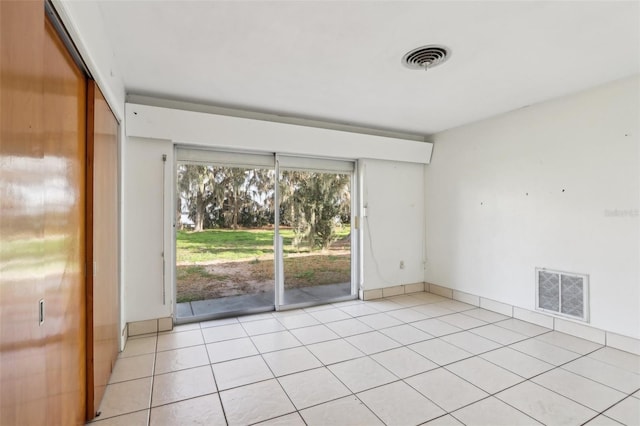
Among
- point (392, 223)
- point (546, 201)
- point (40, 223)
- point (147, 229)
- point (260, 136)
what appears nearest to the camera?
point (40, 223)

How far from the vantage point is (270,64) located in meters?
2.53

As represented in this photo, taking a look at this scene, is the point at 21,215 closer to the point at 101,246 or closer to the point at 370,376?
the point at 101,246

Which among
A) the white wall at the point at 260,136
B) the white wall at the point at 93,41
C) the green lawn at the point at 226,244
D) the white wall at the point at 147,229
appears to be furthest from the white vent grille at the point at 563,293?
the white wall at the point at 93,41

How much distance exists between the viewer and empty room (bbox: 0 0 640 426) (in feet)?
4.71

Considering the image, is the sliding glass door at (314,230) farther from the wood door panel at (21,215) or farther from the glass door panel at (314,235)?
the wood door panel at (21,215)

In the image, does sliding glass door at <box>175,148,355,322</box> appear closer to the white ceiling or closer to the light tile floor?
the light tile floor

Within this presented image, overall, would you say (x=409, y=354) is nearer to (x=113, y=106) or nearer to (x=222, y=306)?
(x=222, y=306)

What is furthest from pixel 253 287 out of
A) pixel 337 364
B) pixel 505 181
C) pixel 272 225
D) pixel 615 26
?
pixel 615 26

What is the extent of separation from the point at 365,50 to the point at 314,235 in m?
2.49

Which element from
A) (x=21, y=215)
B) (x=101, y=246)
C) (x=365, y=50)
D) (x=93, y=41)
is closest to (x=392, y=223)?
(x=365, y=50)

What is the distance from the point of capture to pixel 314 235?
4223 mm

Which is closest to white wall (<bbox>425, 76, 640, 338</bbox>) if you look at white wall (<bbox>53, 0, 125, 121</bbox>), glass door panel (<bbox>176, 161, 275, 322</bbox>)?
glass door panel (<bbox>176, 161, 275, 322</bbox>)

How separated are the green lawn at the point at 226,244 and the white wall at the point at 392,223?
3.90ft

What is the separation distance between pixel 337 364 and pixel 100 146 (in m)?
2.37
